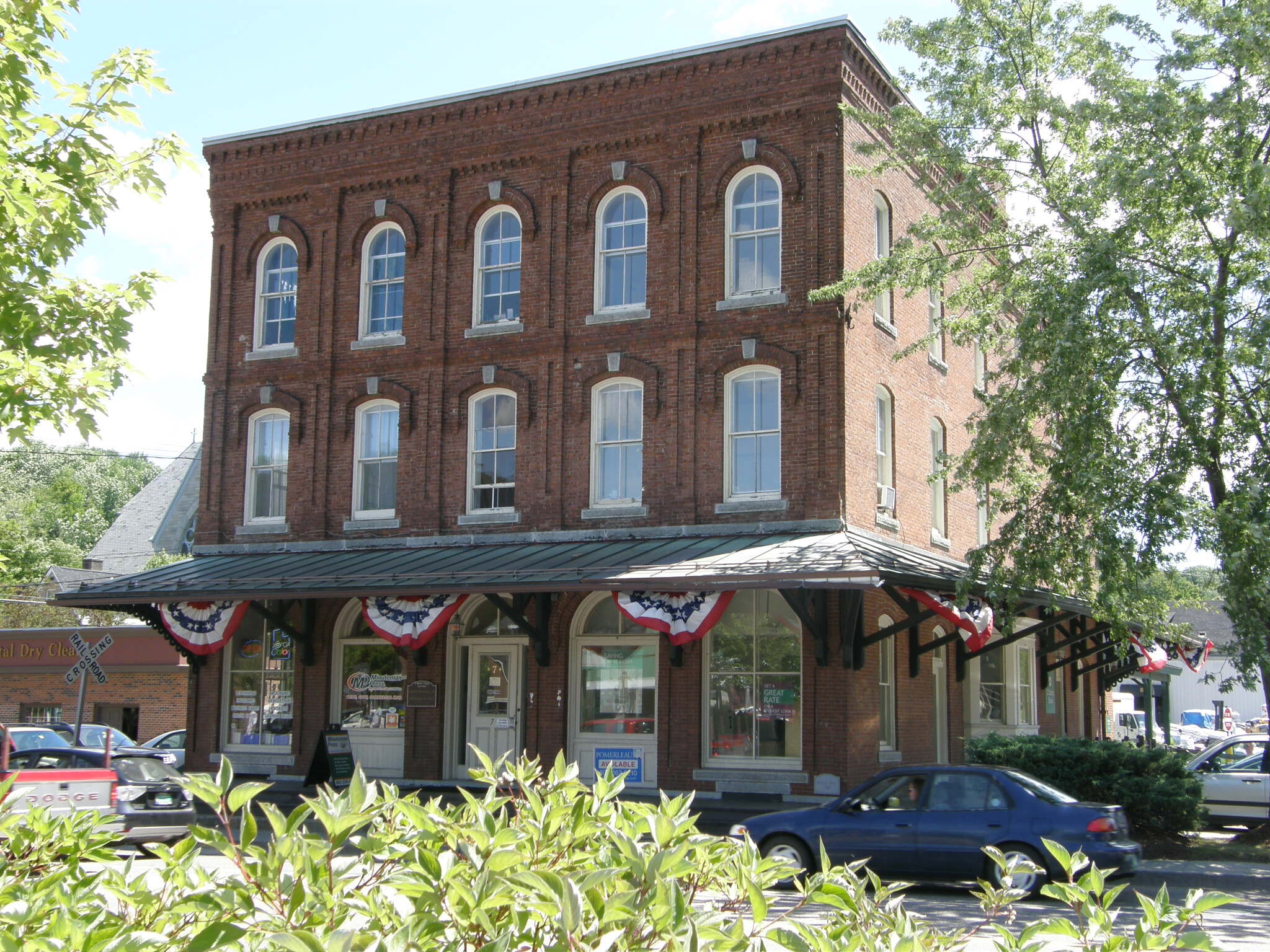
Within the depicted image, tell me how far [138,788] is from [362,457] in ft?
28.6

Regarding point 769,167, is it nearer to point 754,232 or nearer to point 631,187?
point 754,232

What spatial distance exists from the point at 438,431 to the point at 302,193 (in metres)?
5.87

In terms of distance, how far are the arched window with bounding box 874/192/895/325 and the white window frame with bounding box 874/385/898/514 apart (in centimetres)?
131

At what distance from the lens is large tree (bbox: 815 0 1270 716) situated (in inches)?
643

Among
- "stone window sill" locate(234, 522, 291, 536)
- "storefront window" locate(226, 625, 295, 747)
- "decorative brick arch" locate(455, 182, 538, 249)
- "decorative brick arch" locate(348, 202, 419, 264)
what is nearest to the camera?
"decorative brick arch" locate(455, 182, 538, 249)

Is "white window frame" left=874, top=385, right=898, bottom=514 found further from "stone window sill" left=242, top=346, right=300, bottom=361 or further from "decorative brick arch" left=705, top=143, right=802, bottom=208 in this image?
"stone window sill" left=242, top=346, right=300, bottom=361

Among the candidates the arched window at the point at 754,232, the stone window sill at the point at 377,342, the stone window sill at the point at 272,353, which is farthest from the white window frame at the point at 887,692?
the stone window sill at the point at 272,353

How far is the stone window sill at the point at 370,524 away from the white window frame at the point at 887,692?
886cm

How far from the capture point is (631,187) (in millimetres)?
22953

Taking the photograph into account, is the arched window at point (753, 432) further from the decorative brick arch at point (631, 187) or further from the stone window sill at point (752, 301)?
the decorative brick arch at point (631, 187)

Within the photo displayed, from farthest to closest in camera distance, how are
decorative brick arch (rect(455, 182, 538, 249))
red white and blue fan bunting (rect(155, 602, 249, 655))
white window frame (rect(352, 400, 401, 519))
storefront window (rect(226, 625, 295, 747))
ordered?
storefront window (rect(226, 625, 295, 747)) < white window frame (rect(352, 400, 401, 519)) < decorative brick arch (rect(455, 182, 538, 249)) < red white and blue fan bunting (rect(155, 602, 249, 655))

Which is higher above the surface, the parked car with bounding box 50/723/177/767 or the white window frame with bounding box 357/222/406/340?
A: the white window frame with bounding box 357/222/406/340

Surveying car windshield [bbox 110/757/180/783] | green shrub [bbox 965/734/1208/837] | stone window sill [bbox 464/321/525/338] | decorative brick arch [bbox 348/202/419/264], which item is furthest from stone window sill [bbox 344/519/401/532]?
green shrub [bbox 965/734/1208/837]

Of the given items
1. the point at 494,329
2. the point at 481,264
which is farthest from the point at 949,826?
the point at 481,264
